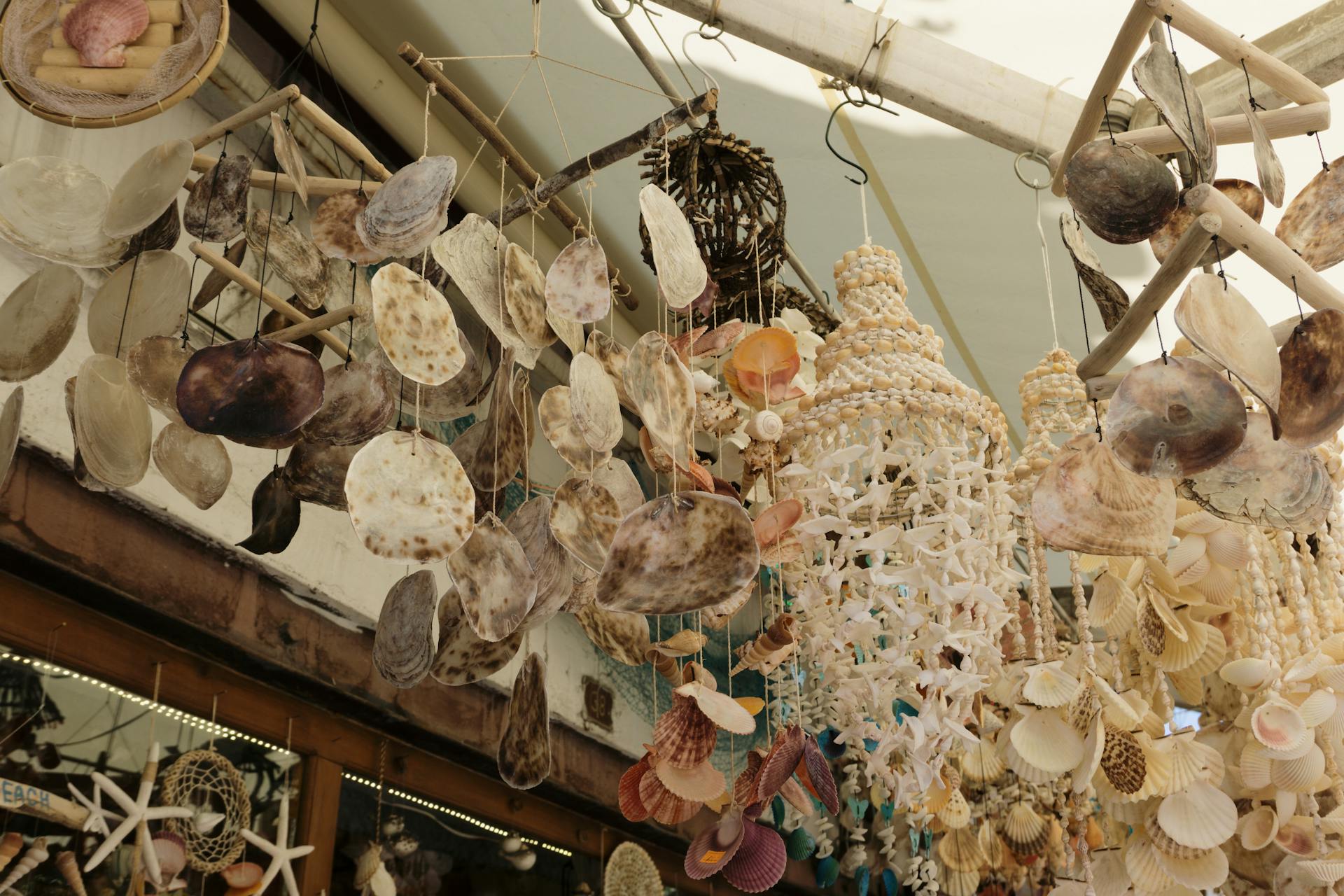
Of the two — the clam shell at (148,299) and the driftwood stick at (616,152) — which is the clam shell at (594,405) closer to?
the driftwood stick at (616,152)

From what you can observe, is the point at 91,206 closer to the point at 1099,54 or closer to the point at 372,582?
the point at 372,582

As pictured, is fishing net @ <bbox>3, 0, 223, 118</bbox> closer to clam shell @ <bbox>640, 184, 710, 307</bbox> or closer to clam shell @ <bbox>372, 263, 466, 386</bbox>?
clam shell @ <bbox>372, 263, 466, 386</bbox>

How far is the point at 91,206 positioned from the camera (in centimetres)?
114

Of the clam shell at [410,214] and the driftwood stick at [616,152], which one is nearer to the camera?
the clam shell at [410,214]

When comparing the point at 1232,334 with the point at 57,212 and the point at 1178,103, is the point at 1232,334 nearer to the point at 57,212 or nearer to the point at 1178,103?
the point at 1178,103

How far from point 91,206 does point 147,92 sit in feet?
0.42

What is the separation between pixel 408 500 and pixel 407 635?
25 centimetres

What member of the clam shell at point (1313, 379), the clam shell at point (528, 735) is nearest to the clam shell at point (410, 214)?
the clam shell at point (528, 735)

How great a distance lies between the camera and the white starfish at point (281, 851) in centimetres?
187

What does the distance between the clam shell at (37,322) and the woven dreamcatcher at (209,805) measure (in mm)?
840

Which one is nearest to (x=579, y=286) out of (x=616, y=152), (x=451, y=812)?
(x=616, y=152)

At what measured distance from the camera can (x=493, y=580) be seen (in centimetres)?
104

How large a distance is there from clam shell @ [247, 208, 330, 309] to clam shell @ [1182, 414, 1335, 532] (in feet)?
3.23

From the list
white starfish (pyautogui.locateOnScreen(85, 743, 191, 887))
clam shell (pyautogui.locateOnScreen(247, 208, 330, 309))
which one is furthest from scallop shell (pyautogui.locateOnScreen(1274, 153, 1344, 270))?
white starfish (pyautogui.locateOnScreen(85, 743, 191, 887))
